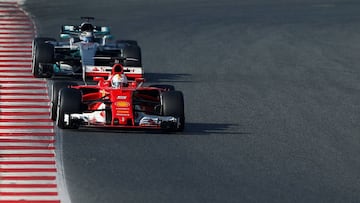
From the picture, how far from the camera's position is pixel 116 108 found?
2294 centimetres

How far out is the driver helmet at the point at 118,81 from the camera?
23719 mm

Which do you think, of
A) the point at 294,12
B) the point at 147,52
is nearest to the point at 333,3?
the point at 294,12

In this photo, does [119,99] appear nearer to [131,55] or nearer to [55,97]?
[55,97]

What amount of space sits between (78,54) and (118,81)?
5889 millimetres

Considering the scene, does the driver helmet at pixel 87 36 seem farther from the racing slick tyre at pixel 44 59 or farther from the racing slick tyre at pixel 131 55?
the racing slick tyre at pixel 44 59

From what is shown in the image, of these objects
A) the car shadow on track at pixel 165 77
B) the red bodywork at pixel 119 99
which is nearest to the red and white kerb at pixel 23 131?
the red bodywork at pixel 119 99

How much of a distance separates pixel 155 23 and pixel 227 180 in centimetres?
1935

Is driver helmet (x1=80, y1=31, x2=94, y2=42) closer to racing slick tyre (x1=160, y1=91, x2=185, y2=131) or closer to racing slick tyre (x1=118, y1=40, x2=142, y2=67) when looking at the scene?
racing slick tyre (x1=118, y1=40, x2=142, y2=67)

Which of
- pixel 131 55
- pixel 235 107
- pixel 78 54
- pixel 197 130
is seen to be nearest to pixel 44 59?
pixel 78 54

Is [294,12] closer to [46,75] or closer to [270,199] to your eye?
[46,75]

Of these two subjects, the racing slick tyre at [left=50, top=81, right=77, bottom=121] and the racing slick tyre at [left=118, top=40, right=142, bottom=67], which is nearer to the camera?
the racing slick tyre at [left=50, top=81, right=77, bottom=121]

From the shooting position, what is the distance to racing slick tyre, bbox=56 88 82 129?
75.1ft

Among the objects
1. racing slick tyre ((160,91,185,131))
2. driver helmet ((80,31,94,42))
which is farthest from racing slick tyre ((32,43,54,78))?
racing slick tyre ((160,91,185,131))

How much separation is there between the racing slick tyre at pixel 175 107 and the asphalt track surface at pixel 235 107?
13.6 inches
